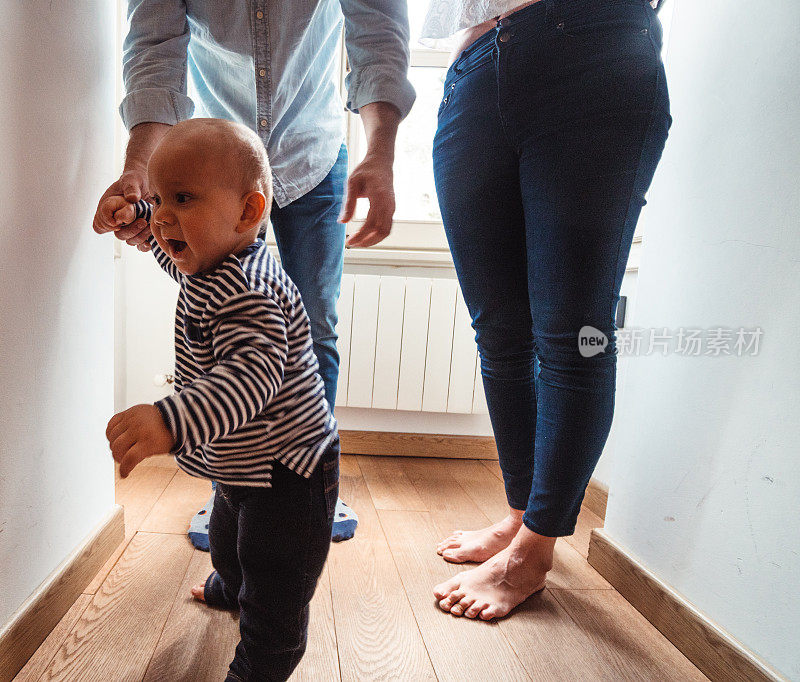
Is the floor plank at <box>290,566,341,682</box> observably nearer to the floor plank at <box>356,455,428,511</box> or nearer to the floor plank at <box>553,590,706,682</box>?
the floor plank at <box>553,590,706,682</box>

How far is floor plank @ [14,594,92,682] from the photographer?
0.76 meters

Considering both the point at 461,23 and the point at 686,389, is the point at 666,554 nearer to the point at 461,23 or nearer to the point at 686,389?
the point at 686,389

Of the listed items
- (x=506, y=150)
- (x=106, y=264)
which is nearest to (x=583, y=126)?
(x=506, y=150)

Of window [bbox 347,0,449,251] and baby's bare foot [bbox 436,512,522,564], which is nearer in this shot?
Answer: baby's bare foot [bbox 436,512,522,564]

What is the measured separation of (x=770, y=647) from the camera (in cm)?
76

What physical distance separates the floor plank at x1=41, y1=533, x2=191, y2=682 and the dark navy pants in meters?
0.20

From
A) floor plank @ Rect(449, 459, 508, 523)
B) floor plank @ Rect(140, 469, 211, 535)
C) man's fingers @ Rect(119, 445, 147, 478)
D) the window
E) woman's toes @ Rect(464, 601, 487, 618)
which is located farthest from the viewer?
the window

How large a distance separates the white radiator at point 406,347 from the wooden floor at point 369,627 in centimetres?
65

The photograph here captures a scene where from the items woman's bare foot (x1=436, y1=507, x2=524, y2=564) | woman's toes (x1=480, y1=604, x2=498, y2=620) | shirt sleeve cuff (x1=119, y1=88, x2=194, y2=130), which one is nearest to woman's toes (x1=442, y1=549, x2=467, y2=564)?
woman's bare foot (x1=436, y1=507, x2=524, y2=564)

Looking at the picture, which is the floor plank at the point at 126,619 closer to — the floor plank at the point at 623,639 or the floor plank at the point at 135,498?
the floor plank at the point at 135,498

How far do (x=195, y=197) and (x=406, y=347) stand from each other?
4.31ft

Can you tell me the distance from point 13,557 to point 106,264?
0.51 m

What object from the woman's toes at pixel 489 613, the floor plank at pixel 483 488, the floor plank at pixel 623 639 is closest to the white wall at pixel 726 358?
the floor plank at pixel 623 639

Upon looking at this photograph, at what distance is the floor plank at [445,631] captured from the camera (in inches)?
33.1
